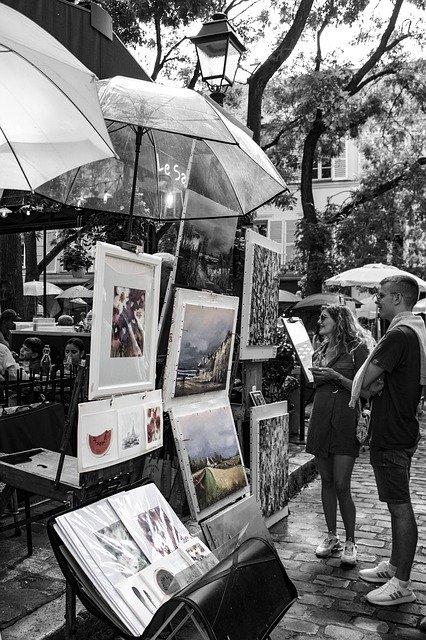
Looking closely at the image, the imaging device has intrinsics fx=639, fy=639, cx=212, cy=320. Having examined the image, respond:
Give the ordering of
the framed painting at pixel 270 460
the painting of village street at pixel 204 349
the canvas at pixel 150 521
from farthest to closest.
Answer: the framed painting at pixel 270 460
the painting of village street at pixel 204 349
the canvas at pixel 150 521

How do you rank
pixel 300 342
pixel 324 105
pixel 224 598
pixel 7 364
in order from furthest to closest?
pixel 324 105 → pixel 300 342 → pixel 7 364 → pixel 224 598

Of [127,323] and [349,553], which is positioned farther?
[349,553]

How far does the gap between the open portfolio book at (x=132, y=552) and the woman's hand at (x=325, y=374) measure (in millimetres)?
1827

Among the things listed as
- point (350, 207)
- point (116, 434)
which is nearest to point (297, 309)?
point (350, 207)

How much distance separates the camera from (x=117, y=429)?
338 centimetres

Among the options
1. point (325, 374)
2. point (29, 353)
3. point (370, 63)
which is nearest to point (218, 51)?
point (325, 374)

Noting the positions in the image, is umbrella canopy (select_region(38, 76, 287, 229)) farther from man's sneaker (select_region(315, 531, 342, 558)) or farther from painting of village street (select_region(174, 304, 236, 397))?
man's sneaker (select_region(315, 531, 342, 558))

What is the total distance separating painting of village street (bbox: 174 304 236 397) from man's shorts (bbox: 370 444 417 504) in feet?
4.19

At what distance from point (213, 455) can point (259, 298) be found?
58.7 inches

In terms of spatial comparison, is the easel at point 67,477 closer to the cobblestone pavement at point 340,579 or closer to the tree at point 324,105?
the cobblestone pavement at point 340,579

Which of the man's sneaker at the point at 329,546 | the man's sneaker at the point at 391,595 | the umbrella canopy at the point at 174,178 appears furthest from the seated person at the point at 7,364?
the man's sneaker at the point at 391,595

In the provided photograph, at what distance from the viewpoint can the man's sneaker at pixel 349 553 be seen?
4648 millimetres

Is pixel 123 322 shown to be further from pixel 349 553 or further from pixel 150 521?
→ pixel 349 553

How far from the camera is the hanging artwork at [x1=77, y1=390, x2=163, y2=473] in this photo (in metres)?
3.14
